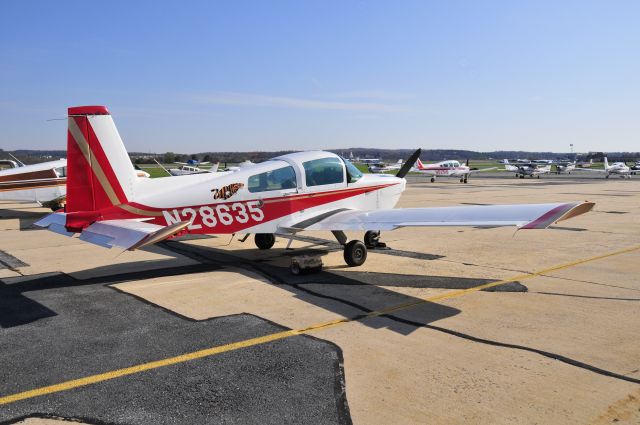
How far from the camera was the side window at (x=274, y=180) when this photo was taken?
1057 cm

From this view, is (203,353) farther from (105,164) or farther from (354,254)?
(354,254)

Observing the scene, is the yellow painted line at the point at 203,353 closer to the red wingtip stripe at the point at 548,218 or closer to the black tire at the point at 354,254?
the red wingtip stripe at the point at 548,218

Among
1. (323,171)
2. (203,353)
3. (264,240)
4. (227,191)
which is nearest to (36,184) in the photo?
(264,240)

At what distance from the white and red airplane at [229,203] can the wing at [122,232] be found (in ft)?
0.06

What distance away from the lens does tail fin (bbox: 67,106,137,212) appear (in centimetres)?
901

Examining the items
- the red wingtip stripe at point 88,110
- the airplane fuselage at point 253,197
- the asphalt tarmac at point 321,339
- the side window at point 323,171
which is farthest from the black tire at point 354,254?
the red wingtip stripe at point 88,110

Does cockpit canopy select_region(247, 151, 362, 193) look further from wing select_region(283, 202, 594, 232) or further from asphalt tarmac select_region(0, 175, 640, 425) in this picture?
asphalt tarmac select_region(0, 175, 640, 425)

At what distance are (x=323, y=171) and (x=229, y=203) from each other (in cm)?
251

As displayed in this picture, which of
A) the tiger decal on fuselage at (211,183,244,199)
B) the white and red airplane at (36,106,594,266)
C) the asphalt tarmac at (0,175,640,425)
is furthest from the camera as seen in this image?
the tiger decal on fuselage at (211,183,244,199)

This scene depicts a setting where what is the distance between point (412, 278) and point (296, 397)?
544 centimetres

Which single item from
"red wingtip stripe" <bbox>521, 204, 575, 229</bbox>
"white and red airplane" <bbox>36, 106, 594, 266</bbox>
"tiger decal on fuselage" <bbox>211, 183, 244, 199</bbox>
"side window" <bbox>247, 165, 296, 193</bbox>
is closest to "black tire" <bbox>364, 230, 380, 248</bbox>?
"white and red airplane" <bbox>36, 106, 594, 266</bbox>

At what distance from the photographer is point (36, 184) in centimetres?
2175

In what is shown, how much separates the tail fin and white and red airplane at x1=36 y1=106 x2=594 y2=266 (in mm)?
17

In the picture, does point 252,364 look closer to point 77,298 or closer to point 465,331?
point 465,331
